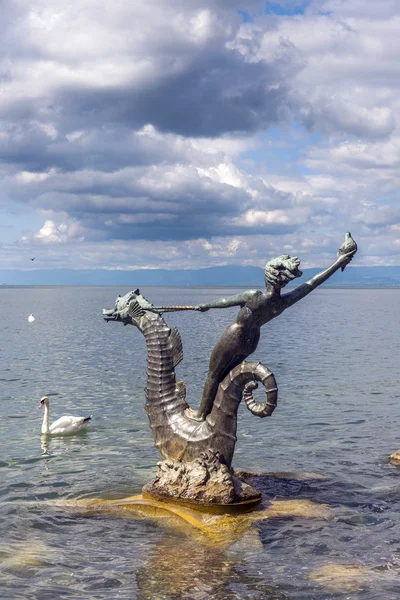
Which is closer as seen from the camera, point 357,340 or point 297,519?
point 297,519

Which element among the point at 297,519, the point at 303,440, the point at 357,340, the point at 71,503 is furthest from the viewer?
the point at 357,340

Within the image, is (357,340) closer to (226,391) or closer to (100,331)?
(100,331)

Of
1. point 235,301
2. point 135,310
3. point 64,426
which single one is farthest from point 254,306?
point 64,426

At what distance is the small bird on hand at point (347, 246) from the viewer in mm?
12359

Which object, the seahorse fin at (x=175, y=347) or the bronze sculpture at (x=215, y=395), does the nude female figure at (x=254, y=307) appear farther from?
the seahorse fin at (x=175, y=347)

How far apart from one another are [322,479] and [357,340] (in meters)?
38.9

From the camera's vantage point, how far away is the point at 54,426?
19.8 metres

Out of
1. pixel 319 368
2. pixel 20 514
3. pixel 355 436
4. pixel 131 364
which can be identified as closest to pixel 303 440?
pixel 355 436

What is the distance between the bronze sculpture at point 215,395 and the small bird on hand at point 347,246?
34 mm

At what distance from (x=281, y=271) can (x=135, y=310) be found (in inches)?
127

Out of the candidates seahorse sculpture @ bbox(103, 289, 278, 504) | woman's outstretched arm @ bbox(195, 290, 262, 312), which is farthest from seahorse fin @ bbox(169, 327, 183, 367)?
woman's outstretched arm @ bbox(195, 290, 262, 312)

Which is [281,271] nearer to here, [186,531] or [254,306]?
[254,306]

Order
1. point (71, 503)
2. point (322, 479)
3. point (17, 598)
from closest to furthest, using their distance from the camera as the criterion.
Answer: point (17, 598) → point (71, 503) → point (322, 479)

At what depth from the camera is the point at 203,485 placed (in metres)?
11.8
